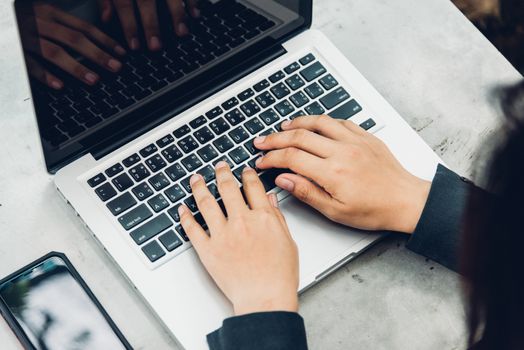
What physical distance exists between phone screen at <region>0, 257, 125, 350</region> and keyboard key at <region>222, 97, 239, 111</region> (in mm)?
282

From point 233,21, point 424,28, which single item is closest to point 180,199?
point 233,21

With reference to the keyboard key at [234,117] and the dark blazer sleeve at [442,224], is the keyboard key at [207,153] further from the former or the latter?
the dark blazer sleeve at [442,224]

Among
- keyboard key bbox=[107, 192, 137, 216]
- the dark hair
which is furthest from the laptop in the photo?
the dark hair

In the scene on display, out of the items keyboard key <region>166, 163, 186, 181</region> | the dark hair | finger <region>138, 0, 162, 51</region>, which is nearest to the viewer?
the dark hair

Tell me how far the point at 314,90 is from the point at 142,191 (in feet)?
0.85

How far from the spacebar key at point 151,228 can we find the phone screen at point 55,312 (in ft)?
0.28

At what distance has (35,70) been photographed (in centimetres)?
69

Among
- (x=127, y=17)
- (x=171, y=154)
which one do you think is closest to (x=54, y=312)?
(x=171, y=154)

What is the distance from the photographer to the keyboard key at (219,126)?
87 centimetres

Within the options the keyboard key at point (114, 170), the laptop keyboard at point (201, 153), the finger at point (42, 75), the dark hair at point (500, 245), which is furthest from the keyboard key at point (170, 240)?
the dark hair at point (500, 245)

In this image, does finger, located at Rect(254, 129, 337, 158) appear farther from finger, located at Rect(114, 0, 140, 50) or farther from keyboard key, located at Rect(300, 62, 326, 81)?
finger, located at Rect(114, 0, 140, 50)

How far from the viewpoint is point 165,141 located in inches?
33.7

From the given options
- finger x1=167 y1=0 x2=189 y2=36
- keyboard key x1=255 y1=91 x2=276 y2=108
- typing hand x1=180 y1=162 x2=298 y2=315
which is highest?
finger x1=167 y1=0 x2=189 y2=36

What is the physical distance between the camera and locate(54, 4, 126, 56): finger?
2.23 ft
